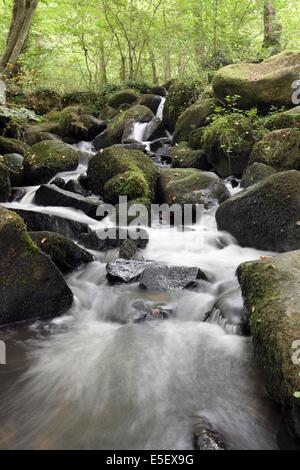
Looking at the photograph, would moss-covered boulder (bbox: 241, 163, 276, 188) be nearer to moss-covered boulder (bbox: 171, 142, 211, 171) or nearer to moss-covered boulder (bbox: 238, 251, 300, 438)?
moss-covered boulder (bbox: 171, 142, 211, 171)

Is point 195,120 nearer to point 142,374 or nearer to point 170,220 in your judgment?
point 170,220

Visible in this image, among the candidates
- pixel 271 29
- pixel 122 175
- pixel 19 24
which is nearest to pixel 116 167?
pixel 122 175

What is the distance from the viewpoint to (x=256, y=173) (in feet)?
23.2

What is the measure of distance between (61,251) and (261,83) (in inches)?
262

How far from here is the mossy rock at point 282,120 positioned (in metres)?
7.90

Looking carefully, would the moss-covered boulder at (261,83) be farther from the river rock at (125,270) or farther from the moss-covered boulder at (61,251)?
the moss-covered boulder at (61,251)

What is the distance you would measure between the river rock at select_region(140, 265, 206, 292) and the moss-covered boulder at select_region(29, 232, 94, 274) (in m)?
1.03

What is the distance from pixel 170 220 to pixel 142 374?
157 inches

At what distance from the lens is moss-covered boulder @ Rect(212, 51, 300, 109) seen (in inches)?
351

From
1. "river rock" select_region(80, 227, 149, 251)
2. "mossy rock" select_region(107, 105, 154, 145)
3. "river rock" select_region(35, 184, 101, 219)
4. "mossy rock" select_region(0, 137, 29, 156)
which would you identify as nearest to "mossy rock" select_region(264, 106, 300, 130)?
"river rock" select_region(80, 227, 149, 251)

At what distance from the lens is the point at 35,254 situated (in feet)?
13.4

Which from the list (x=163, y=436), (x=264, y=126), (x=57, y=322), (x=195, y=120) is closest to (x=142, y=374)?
(x=163, y=436)

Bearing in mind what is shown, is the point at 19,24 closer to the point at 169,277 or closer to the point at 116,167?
the point at 116,167

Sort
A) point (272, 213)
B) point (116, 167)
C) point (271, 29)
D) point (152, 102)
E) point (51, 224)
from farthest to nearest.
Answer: point (271, 29) < point (152, 102) < point (116, 167) < point (51, 224) < point (272, 213)
